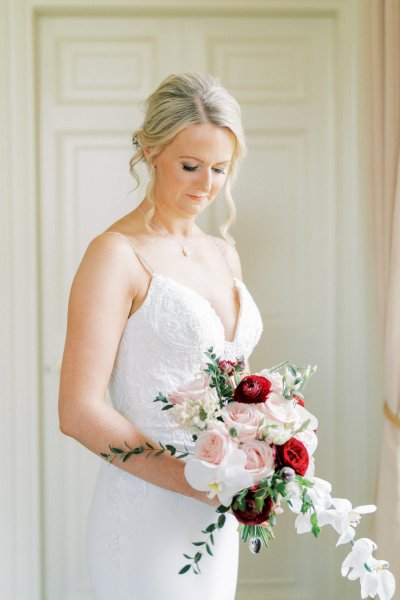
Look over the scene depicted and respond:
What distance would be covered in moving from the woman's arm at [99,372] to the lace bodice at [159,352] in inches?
2.5

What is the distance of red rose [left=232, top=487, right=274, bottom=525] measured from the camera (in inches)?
54.7

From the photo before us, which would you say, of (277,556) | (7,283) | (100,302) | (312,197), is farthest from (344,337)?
(100,302)

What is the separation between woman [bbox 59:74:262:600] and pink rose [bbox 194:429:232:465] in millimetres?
240

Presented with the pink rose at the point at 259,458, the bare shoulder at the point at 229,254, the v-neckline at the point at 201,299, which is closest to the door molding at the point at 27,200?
the bare shoulder at the point at 229,254

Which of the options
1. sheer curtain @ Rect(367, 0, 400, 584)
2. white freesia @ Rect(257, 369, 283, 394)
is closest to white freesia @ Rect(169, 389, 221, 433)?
white freesia @ Rect(257, 369, 283, 394)

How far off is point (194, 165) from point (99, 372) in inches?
23.1

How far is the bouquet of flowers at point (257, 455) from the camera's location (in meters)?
1.39

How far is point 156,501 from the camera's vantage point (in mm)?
1782

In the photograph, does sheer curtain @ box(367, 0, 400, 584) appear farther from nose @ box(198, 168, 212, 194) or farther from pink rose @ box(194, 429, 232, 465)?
pink rose @ box(194, 429, 232, 465)

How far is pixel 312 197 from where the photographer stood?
3070mm

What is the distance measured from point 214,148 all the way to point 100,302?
495 mm

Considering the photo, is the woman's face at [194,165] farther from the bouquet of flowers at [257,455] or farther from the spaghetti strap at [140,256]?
the bouquet of flowers at [257,455]

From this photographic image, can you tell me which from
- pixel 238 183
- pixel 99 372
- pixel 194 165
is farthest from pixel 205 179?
pixel 238 183

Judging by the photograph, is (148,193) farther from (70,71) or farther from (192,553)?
(70,71)
